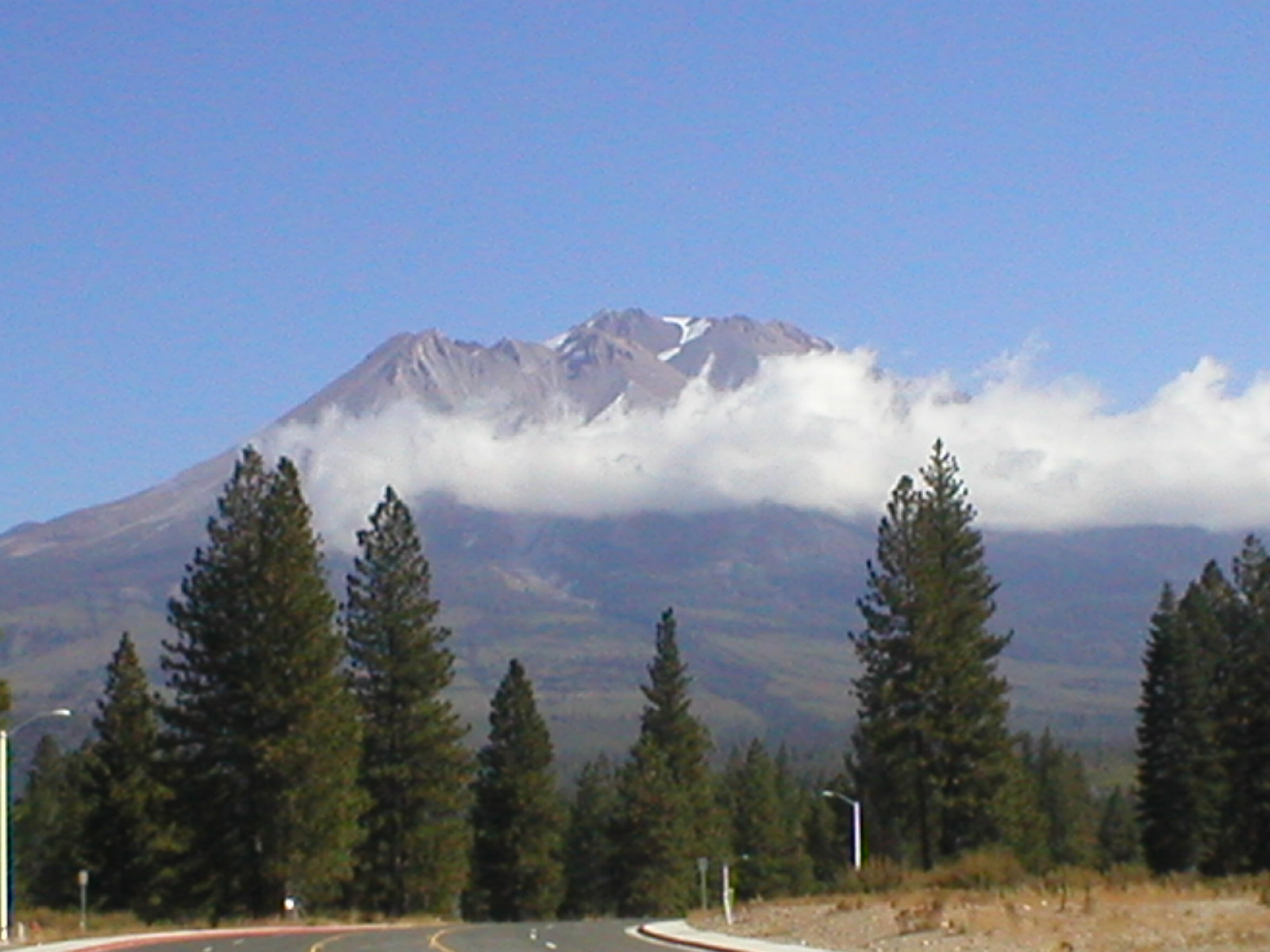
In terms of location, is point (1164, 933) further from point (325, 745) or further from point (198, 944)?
point (325, 745)

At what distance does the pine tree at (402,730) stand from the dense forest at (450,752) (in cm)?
12

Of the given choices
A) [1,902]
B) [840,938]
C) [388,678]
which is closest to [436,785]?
[388,678]

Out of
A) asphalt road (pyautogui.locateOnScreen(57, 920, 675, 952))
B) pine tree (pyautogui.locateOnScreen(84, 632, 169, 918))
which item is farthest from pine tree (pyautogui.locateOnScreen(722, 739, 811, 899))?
asphalt road (pyautogui.locateOnScreen(57, 920, 675, 952))

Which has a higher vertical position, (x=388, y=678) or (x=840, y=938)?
(x=388, y=678)

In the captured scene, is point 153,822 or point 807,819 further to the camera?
point 807,819

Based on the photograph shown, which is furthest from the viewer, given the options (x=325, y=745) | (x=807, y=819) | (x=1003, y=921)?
(x=807, y=819)

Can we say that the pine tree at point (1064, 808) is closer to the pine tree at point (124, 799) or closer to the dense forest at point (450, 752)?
the dense forest at point (450, 752)

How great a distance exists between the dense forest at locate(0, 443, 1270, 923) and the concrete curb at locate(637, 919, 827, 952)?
1281cm

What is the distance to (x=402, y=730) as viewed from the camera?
77.8 m

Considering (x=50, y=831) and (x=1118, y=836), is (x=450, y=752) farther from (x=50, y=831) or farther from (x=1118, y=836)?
(x=1118, y=836)

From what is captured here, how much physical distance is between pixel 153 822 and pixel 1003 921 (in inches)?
1516

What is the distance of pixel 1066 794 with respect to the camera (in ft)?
468

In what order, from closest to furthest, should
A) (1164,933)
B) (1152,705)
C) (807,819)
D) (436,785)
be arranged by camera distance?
(1164,933) < (436,785) < (1152,705) < (807,819)

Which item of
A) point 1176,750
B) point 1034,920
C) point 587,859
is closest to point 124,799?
point 1034,920
